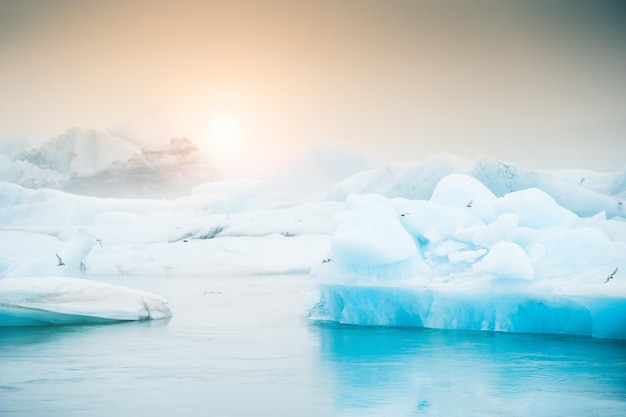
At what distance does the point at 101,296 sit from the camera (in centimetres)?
1180

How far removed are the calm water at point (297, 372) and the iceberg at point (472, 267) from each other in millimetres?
316

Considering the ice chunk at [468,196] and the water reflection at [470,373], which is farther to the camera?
the ice chunk at [468,196]

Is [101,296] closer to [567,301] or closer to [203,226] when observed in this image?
[567,301]

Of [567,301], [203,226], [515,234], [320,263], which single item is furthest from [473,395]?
[203,226]

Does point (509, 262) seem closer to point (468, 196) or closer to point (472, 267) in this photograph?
point (472, 267)

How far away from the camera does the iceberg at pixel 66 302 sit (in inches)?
440

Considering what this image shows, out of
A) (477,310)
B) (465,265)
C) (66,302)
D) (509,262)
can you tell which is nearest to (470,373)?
(509,262)

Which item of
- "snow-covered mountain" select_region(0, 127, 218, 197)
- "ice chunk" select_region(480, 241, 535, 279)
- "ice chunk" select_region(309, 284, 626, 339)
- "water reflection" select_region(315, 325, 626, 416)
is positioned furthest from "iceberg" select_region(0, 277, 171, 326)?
"snow-covered mountain" select_region(0, 127, 218, 197)

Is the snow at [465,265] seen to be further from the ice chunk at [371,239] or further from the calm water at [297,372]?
the calm water at [297,372]

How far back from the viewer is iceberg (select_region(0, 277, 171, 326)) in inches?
440

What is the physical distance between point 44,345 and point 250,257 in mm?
14232

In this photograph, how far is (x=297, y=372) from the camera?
27.4 feet

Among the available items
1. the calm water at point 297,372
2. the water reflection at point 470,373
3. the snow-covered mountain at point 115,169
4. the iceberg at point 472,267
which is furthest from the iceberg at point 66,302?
the snow-covered mountain at point 115,169

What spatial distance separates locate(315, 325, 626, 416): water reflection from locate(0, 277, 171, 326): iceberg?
3196 millimetres
